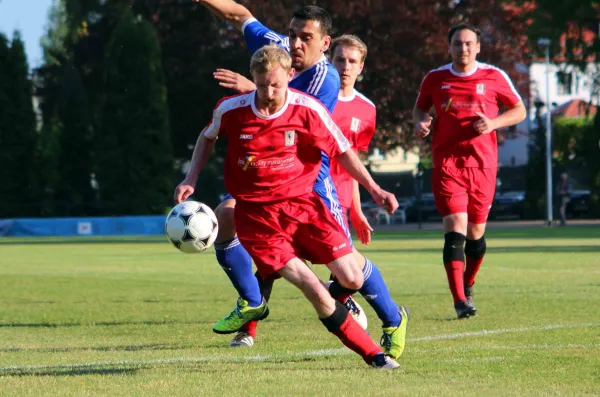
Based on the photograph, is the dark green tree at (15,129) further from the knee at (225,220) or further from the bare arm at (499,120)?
the knee at (225,220)

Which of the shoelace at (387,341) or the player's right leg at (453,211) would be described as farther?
the player's right leg at (453,211)

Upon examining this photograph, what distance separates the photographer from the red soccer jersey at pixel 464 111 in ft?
33.4

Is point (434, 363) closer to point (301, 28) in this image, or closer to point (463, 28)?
point (301, 28)

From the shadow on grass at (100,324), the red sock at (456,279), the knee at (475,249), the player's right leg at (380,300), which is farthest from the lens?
the knee at (475,249)

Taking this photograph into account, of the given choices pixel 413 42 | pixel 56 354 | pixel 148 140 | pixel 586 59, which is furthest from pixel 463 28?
pixel 586 59

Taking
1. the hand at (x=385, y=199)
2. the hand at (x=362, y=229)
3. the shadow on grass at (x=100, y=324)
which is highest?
the hand at (x=385, y=199)

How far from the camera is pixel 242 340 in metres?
7.85

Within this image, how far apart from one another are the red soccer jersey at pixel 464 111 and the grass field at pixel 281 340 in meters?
1.30

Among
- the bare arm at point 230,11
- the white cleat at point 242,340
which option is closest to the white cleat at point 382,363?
the white cleat at point 242,340

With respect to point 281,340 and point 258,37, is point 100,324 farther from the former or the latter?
point 258,37

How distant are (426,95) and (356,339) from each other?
4.52 m

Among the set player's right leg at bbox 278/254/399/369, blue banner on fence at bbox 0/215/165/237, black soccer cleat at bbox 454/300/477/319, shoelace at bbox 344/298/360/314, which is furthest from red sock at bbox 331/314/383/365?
blue banner on fence at bbox 0/215/165/237

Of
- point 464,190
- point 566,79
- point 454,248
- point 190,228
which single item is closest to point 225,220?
point 190,228

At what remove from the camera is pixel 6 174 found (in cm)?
4022
